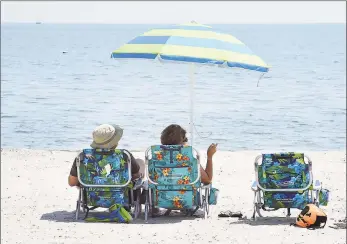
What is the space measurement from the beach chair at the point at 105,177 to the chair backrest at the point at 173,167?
25 centimetres

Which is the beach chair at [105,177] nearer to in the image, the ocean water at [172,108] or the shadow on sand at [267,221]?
the shadow on sand at [267,221]

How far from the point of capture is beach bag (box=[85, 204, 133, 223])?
862cm

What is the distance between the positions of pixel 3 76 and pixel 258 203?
1248 inches

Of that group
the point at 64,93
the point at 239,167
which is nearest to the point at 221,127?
the point at 239,167

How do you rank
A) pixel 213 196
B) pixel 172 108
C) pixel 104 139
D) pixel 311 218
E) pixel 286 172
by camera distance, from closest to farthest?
1. pixel 311 218
2. pixel 104 139
3. pixel 286 172
4. pixel 213 196
5. pixel 172 108

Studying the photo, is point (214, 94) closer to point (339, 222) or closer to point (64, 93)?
point (64, 93)

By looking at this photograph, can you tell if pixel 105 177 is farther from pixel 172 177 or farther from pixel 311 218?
pixel 311 218

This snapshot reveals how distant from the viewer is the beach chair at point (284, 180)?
8656mm

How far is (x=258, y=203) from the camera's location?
347 inches

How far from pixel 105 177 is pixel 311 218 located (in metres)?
2.00

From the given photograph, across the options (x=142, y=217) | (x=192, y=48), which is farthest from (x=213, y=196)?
(x=192, y=48)

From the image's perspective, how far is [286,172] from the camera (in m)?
8.67

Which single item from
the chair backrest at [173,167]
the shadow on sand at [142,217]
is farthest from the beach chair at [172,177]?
the shadow on sand at [142,217]

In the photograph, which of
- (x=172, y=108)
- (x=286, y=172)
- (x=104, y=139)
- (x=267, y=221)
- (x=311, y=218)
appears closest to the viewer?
(x=311, y=218)
